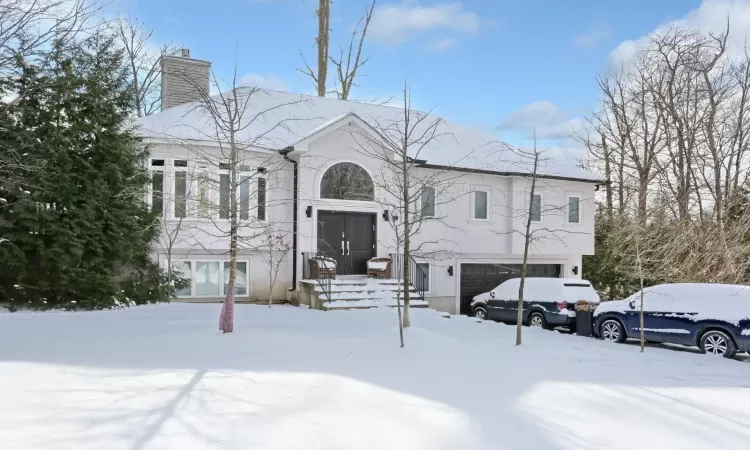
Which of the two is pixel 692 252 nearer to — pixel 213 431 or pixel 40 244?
pixel 213 431

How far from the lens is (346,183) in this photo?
16953 millimetres

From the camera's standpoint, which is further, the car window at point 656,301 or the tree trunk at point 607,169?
the tree trunk at point 607,169

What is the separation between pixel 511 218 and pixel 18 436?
1785cm

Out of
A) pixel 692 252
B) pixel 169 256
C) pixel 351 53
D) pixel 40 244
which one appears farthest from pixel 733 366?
pixel 351 53

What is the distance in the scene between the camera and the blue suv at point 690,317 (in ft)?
35.6

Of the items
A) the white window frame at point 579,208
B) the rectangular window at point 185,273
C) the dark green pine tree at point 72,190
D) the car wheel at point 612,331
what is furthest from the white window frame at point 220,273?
the white window frame at point 579,208

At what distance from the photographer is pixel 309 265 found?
1609cm

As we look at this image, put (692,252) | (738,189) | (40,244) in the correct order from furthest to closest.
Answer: (738,189) < (692,252) < (40,244)

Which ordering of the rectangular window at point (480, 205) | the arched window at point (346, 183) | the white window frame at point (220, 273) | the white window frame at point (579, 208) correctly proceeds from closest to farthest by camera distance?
the white window frame at point (220, 273)
the arched window at point (346, 183)
the rectangular window at point (480, 205)
the white window frame at point (579, 208)

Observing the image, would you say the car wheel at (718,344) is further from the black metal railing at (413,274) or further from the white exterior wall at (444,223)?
the black metal railing at (413,274)

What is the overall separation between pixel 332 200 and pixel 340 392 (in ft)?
35.0

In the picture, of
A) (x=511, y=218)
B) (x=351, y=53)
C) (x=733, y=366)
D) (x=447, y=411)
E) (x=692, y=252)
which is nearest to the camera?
(x=447, y=411)

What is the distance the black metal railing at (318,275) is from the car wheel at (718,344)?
897 cm

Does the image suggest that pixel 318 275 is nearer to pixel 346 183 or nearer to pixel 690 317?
pixel 346 183
